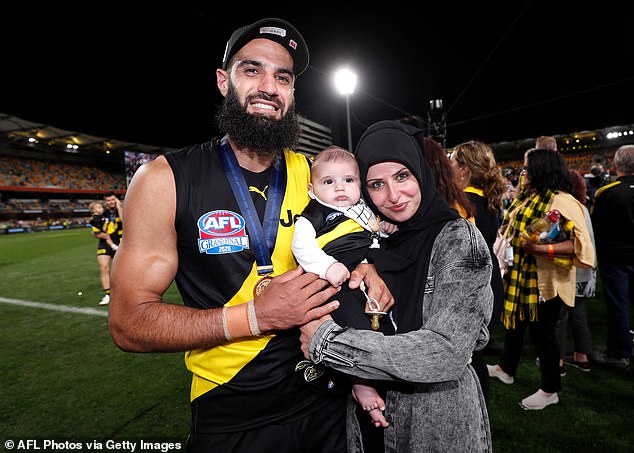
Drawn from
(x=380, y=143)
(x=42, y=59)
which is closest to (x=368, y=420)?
(x=380, y=143)

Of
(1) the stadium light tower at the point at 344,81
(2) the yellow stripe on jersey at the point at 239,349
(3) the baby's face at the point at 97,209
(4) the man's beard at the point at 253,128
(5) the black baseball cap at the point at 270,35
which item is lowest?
(2) the yellow stripe on jersey at the point at 239,349

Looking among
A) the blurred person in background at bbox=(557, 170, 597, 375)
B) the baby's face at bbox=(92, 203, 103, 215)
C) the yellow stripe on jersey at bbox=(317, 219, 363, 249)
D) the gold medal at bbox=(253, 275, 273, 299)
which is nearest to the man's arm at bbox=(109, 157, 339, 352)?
the gold medal at bbox=(253, 275, 273, 299)

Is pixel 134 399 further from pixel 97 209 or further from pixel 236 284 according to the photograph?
pixel 97 209

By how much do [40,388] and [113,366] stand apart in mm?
762

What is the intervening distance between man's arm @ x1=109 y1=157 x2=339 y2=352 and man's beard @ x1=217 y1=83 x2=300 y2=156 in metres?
0.46

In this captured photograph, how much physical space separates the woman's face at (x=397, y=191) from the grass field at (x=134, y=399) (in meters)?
2.43

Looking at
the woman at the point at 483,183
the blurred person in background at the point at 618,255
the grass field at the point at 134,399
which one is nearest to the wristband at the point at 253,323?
the grass field at the point at 134,399

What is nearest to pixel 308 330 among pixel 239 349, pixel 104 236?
pixel 239 349

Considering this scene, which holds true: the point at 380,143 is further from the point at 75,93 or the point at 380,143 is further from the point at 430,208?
the point at 75,93

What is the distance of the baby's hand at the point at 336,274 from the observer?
153 centimetres

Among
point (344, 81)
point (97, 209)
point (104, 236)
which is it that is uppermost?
point (344, 81)

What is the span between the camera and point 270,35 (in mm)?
1901

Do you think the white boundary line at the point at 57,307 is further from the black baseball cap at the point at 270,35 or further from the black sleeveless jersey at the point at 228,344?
the black baseball cap at the point at 270,35

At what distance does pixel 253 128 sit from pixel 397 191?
2.67 ft
